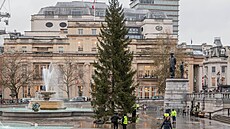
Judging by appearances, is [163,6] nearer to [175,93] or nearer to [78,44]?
[78,44]

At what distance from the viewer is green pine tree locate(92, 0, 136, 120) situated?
34750mm

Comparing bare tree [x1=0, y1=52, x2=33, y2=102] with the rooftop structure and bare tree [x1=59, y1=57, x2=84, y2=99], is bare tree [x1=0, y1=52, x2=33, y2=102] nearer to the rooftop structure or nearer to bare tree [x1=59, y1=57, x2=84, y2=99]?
bare tree [x1=59, y1=57, x2=84, y2=99]

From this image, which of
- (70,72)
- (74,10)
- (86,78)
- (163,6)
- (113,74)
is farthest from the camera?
(163,6)

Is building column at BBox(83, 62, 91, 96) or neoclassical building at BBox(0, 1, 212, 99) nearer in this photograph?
neoclassical building at BBox(0, 1, 212, 99)

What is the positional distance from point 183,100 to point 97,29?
49059mm

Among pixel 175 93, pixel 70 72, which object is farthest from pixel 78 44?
pixel 175 93

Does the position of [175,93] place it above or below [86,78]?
below

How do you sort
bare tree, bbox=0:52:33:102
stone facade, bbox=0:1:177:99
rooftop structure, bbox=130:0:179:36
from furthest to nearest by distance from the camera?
1. rooftop structure, bbox=130:0:179:36
2. stone facade, bbox=0:1:177:99
3. bare tree, bbox=0:52:33:102

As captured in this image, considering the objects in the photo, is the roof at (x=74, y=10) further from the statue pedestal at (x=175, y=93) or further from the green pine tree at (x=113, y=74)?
the green pine tree at (x=113, y=74)

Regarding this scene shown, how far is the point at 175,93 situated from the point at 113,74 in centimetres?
2278

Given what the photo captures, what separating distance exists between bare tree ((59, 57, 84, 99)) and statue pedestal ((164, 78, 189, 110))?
39289mm

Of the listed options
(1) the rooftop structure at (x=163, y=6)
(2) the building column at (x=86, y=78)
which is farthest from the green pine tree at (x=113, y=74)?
(1) the rooftop structure at (x=163, y=6)

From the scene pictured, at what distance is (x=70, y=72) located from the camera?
9475 cm

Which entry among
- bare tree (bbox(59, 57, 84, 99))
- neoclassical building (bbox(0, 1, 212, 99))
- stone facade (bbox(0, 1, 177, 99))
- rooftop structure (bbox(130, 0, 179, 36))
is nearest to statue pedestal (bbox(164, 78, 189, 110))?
bare tree (bbox(59, 57, 84, 99))
